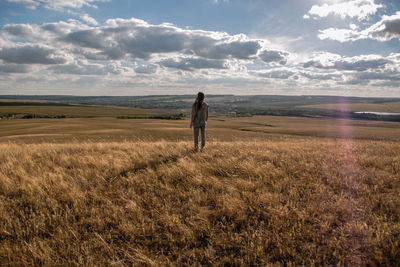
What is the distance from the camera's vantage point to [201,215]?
3795 millimetres

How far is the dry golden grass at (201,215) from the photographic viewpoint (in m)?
3.02

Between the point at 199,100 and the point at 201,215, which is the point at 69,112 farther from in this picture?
the point at 201,215

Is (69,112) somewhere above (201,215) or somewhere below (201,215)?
above

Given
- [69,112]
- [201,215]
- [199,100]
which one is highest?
[69,112]

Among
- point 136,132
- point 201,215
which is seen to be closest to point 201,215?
point 201,215

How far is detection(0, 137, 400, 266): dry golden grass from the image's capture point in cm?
302

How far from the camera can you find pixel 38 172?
19.3 feet

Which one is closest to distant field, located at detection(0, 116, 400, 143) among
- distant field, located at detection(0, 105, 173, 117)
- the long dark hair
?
the long dark hair

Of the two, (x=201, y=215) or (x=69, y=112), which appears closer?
(x=201, y=215)

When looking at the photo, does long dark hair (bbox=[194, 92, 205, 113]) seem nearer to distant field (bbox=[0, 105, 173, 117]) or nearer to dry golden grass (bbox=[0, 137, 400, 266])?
dry golden grass (bbox=[0, 137, 400, 266])

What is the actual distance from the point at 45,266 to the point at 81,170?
10.6 ft

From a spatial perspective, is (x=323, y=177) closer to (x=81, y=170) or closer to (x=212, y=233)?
(x=212, y=233)

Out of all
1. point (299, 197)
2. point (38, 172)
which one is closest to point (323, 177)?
point (299, 197)

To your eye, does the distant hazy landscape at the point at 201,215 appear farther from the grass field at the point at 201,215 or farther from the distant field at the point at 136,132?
the distant field at the point at 136,132
